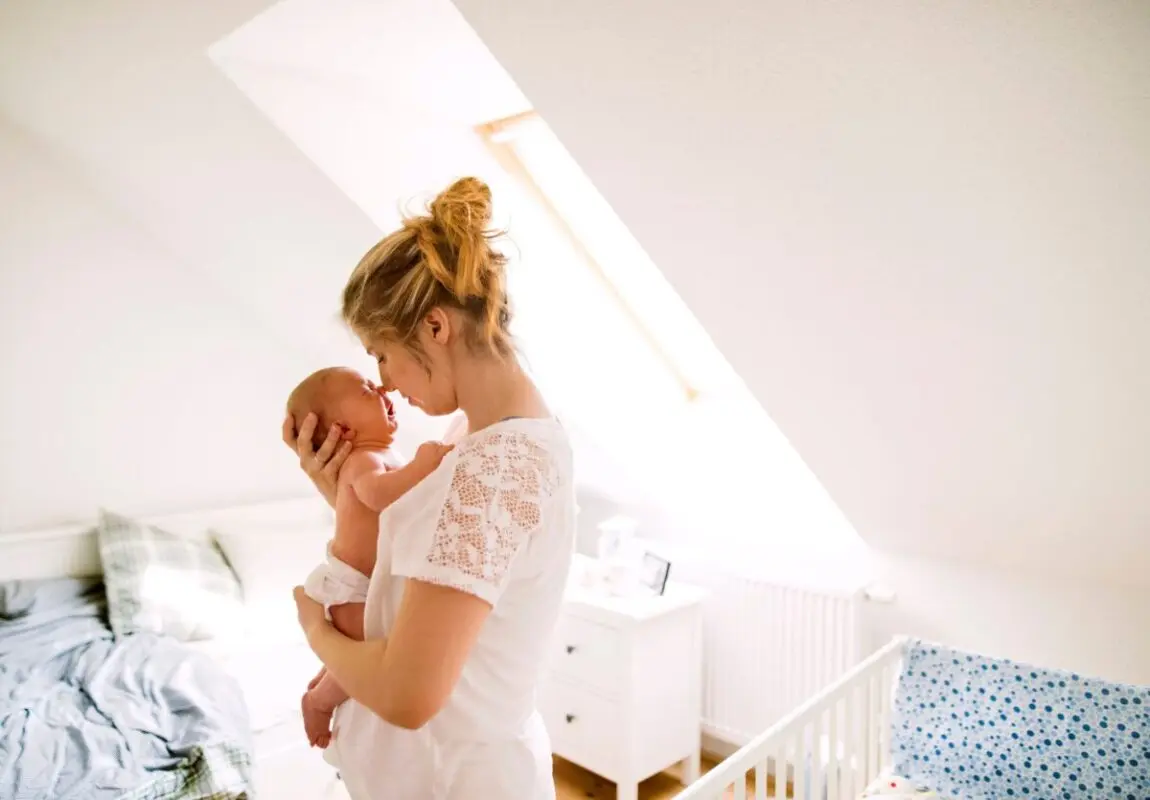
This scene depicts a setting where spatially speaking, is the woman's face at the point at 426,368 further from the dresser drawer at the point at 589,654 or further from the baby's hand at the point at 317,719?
the dresser drawer at the point at 589,654

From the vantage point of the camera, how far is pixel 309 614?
36.1 inches

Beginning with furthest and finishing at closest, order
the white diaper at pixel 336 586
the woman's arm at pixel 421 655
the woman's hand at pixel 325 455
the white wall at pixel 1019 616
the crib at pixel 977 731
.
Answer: the white wall at pixel 1019 616
the crib at pixel 977 731
the woman's hand at pixel 325 455
the white diaper at pixel 336 586
the woman's arm at pixel 421 655

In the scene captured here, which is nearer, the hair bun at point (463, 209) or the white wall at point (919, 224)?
the hair bun at point (463, 209)

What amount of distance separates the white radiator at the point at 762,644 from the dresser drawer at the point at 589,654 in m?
0.46

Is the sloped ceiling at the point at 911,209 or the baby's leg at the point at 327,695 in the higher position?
the sloped ceiling at the point at 911,209

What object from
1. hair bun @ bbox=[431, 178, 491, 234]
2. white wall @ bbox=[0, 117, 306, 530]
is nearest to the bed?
white wall @ bbox=[0, 117, 306, 530]

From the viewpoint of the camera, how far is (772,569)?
2736mm

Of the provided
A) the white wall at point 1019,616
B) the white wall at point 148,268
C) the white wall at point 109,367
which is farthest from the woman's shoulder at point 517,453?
the white wall at point 109,367

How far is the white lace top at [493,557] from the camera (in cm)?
78

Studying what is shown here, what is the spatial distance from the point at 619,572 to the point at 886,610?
0.85m

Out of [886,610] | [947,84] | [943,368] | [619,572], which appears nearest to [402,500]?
[947,84]

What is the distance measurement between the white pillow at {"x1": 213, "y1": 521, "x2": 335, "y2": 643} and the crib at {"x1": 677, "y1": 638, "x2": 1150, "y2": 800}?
168cm

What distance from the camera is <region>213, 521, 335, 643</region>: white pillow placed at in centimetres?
271

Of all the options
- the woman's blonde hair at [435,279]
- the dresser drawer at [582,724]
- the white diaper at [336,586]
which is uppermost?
the woman's blonde hair at [435,279]
